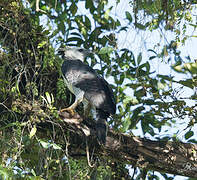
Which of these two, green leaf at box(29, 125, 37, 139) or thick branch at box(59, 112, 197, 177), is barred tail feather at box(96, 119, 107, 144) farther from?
green leaf at box(29, 125, 37, 139)

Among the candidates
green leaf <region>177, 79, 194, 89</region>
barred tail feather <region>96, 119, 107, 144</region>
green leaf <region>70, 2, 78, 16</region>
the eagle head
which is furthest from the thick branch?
green leaf <region>70, 2, 78, 16</region>

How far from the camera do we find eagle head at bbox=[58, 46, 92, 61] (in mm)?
4172

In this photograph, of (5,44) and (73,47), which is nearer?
(5,44)

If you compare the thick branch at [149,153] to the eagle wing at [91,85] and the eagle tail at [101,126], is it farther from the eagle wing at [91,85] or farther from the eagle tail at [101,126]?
the eagle wing at [91,85]

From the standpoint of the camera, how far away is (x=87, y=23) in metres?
3.90

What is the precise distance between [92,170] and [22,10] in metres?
1.60

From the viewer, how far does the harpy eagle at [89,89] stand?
11.5 feet

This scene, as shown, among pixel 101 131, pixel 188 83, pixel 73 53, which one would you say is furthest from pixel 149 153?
pixel 73 53

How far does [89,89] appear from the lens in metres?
3.80

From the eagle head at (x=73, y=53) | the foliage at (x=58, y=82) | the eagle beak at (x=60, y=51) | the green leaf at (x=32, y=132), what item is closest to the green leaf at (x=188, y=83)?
the foliage at (x=58, y=82)

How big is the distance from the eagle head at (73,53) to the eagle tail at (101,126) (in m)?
0.86

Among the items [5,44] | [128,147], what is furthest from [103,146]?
[5,44]

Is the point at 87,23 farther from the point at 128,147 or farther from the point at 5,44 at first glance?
the point at 128,147

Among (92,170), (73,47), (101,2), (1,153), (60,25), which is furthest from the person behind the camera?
(73,47)
